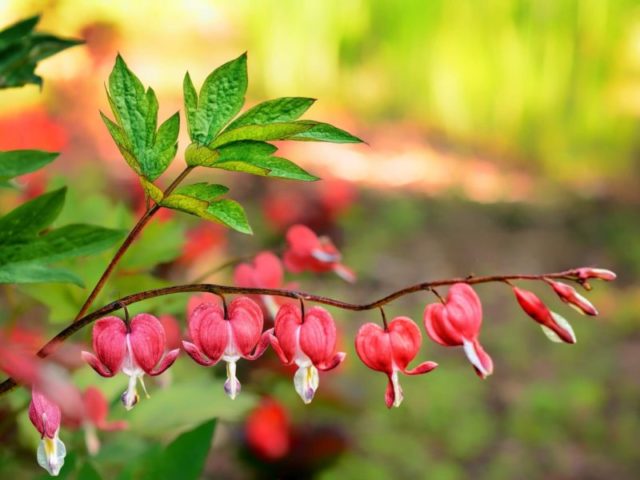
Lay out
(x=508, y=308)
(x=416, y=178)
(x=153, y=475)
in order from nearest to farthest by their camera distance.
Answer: (x=153, y=475), (x=508, y=308), (x=416, y=178)

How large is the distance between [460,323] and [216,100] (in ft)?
0.64

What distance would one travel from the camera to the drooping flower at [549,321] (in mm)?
539

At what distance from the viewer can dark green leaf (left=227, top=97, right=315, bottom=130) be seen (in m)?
0.56

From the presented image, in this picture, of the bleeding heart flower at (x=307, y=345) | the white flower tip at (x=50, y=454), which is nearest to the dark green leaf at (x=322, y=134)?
the bleeding heart flower at (x=307, y=345)

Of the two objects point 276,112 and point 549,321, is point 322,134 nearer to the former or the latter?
point 276,112

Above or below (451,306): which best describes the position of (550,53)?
below

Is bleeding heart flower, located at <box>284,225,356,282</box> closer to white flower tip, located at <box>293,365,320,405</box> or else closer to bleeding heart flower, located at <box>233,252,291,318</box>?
bleeding heart flower, located at <box>233,252,291,318</box>

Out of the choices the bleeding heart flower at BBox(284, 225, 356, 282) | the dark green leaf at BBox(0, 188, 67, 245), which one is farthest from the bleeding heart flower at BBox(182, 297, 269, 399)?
the bleeding heart flower at BBox(284, 225, 356, 282)

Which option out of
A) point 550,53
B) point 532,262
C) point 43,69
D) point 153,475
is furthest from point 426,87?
point 153,475

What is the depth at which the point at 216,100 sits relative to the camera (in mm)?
570

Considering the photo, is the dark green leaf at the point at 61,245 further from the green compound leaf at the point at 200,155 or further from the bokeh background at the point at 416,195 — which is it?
the bokeh background at the point at 416,195

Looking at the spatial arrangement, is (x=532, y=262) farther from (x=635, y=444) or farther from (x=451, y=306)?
(x=451, y=306)

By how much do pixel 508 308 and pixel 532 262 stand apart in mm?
314

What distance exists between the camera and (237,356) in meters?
0.59
